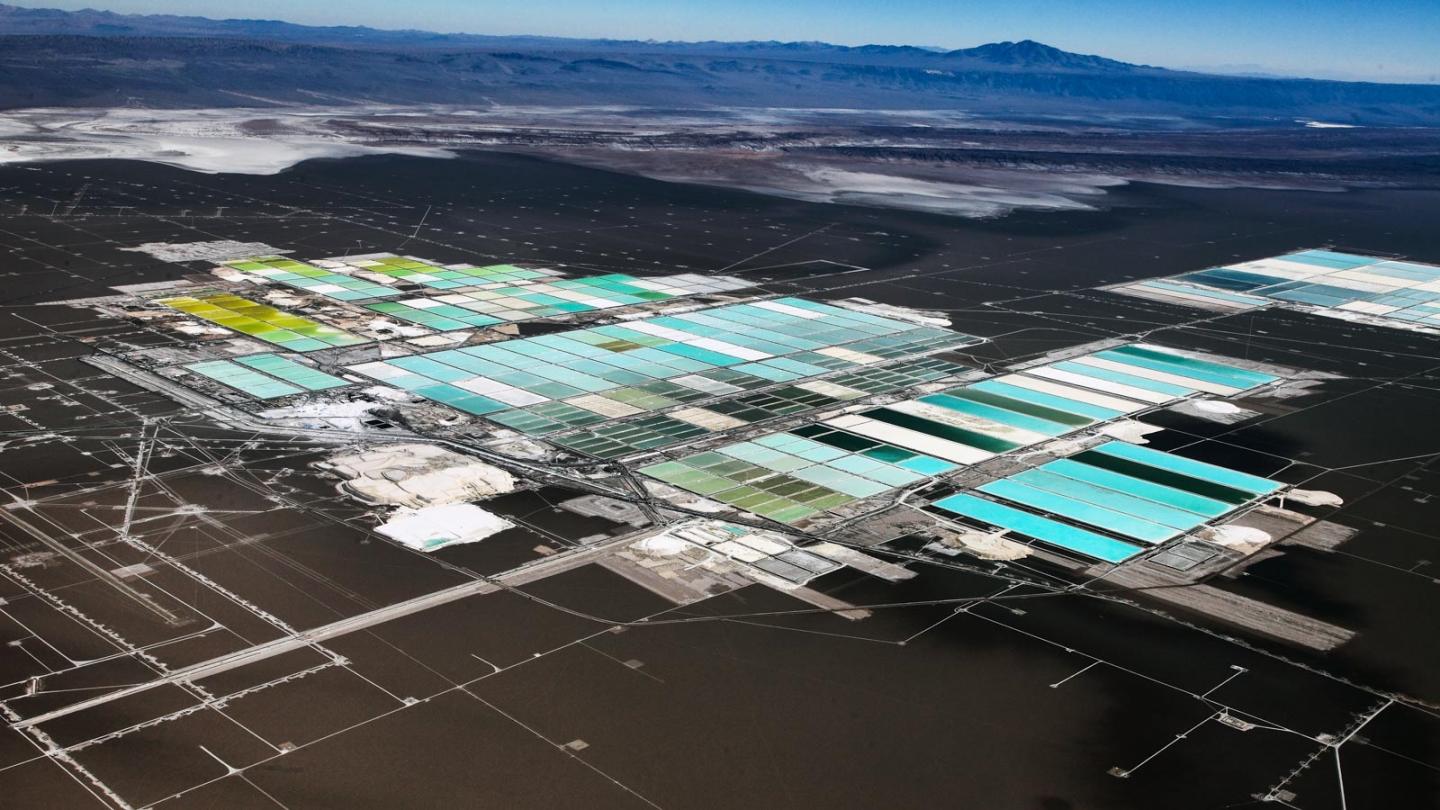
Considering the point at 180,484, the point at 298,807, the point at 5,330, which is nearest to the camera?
the point at 298,807

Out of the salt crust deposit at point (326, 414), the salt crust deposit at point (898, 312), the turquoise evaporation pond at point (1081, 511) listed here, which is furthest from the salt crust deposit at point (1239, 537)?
the salt crust deposit at point (326, 414)

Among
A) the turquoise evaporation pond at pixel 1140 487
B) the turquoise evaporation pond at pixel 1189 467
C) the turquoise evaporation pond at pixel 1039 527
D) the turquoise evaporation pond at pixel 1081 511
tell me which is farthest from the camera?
the turquoise evaporation pond at pixel 1189 467

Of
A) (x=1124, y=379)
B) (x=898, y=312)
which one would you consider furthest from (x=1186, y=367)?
(x=898, y=312)

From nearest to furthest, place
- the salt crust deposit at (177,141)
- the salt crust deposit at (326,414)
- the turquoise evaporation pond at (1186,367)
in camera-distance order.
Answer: the salt crust deposit at (326,414), the turquoise evaporation pond at (1186,367), the salt crust deposit at (177,141)

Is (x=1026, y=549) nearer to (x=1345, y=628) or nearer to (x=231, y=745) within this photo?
(x=1345, y=628)

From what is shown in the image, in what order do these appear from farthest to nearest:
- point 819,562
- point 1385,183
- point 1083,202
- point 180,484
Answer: point 1385,183, point 1083,202, point 180,484, point 819,562

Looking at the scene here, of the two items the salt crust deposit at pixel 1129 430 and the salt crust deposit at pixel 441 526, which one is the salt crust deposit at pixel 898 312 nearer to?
the salt crust deposit at pixel 1129 430

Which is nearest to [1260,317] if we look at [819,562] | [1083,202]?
[819,562]
